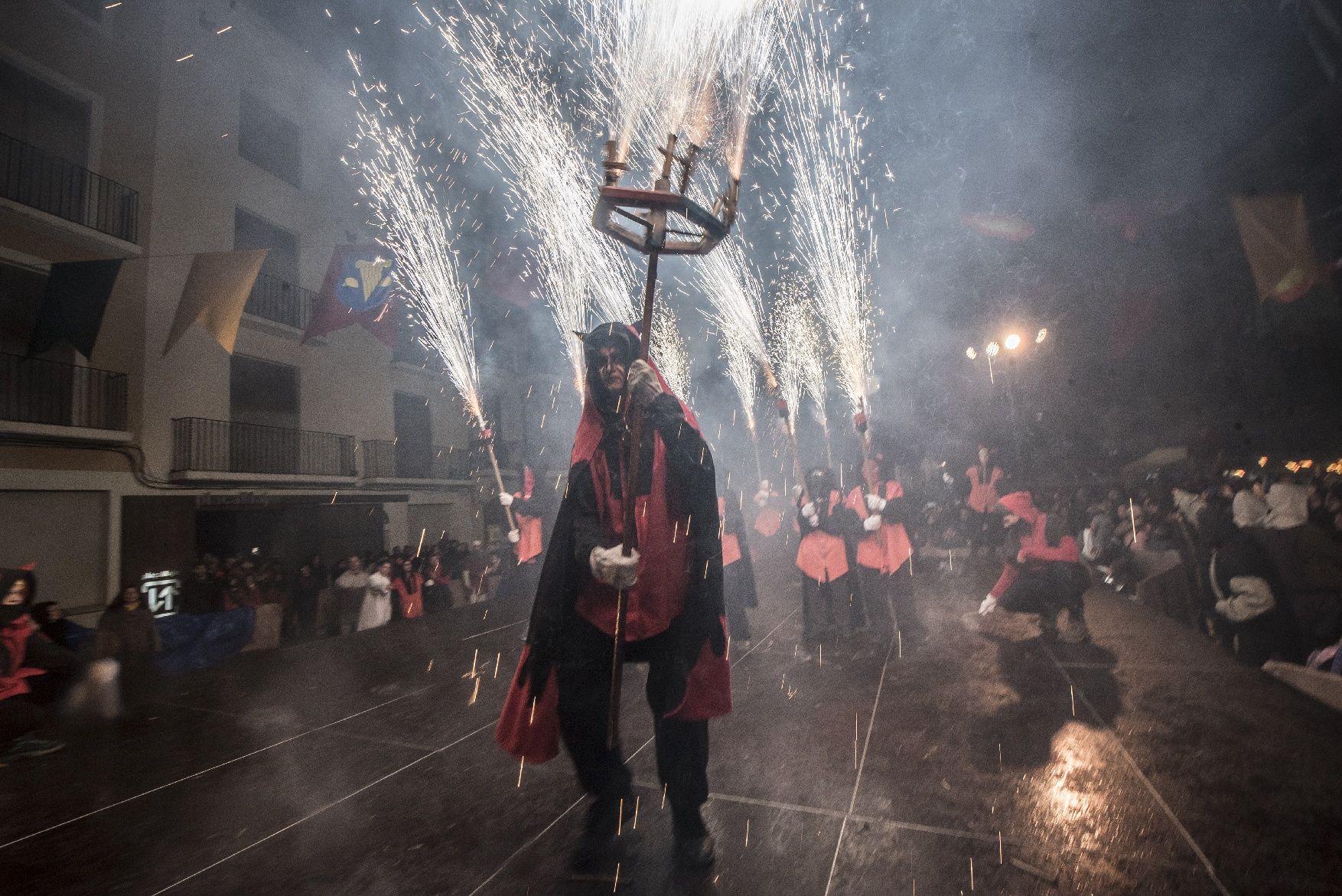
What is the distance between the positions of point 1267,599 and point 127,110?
16691mm

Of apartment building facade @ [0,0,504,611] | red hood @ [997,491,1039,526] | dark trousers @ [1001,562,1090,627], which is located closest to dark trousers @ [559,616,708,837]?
dark trousers @ [1001,562,1090,627]

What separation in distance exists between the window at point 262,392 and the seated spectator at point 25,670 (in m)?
9.45

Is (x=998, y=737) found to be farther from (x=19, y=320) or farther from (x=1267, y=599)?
(x=19, y=320)

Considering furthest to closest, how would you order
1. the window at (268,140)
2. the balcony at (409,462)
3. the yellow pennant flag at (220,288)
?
the balcony at (409,462), the window at (268,140), the yellow pennant flag at (220,288)

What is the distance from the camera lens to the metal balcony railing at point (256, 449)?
453 inches

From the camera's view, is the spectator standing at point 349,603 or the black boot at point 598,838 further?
the spectator standing at point 349,603

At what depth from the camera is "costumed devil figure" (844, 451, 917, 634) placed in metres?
6.18

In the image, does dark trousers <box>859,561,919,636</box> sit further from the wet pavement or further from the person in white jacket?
the person in white jacket

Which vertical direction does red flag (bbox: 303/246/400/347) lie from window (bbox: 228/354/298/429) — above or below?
above

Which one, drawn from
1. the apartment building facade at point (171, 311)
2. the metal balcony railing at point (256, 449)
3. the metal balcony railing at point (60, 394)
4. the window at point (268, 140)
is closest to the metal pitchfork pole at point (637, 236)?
the apartment building facade at point (171, 311)

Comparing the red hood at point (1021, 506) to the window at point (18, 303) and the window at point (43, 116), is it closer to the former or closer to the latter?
the window at point (18, 303)

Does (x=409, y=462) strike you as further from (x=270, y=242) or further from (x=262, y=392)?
(x=270, y=242)

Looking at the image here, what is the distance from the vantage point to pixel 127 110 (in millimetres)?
11070

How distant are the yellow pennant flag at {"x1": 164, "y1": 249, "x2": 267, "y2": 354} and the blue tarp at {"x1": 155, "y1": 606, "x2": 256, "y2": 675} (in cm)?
306
